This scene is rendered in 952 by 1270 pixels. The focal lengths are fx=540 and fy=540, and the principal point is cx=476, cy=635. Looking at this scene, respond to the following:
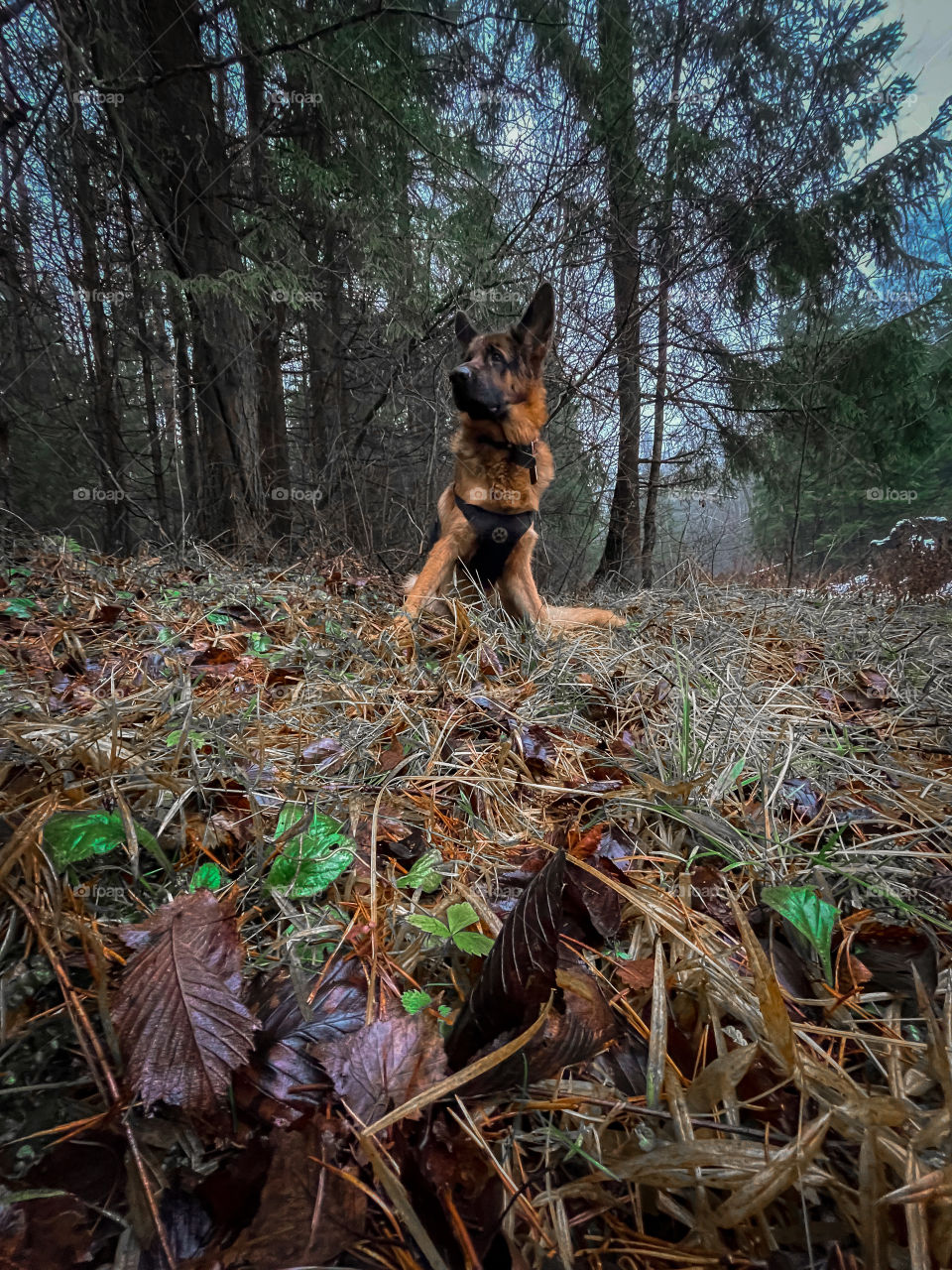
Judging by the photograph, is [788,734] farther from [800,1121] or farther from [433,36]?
[433,36]

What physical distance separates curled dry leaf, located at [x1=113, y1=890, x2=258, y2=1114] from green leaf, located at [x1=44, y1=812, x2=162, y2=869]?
15 centimetres

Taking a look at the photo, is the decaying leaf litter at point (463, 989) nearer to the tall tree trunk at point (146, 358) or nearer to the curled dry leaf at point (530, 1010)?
the curled dry leaf at point (530, 1010)

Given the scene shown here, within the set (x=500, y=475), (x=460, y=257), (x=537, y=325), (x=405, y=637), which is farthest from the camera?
(x=460, y=257)

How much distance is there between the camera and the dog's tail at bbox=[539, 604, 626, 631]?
323 cm

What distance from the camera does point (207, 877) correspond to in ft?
2.65

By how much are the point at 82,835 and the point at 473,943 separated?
576 mm

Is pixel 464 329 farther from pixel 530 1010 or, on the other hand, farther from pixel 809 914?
pixel 530 1010

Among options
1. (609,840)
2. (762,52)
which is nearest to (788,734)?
(609,840)

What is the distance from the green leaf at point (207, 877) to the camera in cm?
79

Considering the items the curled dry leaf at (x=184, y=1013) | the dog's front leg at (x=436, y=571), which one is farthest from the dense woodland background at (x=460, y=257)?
the curled dry leaf at (x=184, y=1013)

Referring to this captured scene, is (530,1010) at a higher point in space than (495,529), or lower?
lower

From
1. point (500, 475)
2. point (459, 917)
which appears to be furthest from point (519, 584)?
point (459, 917)

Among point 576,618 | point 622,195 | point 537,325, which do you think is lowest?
point 576,618

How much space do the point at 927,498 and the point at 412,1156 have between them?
14700 millimetres
